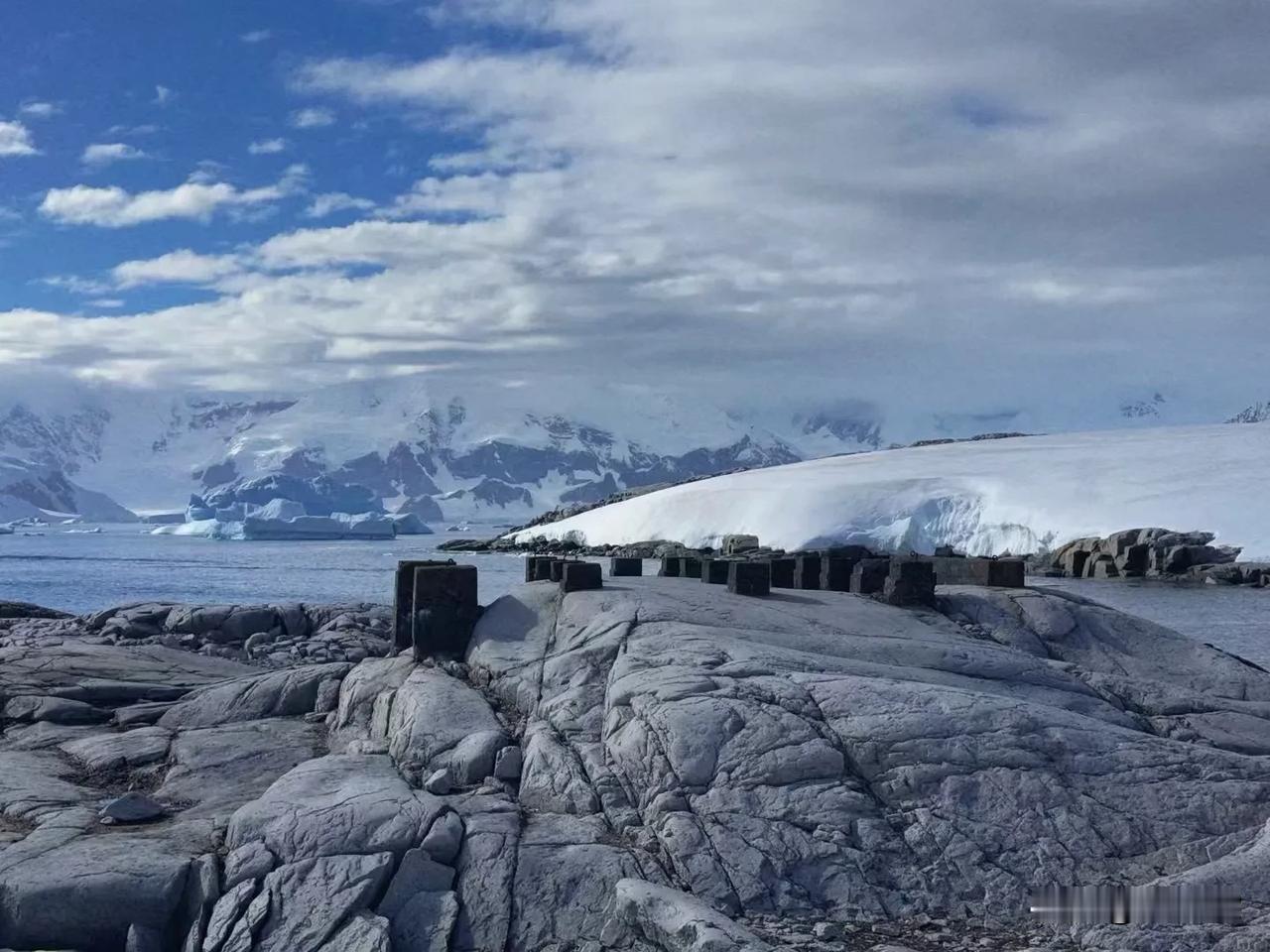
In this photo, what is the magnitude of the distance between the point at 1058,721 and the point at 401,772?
15.4 ft

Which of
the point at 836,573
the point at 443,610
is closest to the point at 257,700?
the point at 443,610

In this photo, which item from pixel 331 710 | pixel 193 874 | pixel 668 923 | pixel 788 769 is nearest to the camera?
pixel 668 923

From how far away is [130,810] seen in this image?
9039 millimetres

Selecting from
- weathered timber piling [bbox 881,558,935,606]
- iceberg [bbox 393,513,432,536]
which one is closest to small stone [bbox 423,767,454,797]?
weathered timber piling [bbox 881,558,935,606]

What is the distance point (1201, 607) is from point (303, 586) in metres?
30.5

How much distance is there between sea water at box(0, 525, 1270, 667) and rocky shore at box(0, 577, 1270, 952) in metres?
14.3

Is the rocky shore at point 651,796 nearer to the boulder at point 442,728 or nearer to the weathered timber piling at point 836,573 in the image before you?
the boulder at point 442,728

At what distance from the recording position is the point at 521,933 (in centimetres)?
775

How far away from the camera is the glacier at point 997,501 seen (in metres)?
56.1

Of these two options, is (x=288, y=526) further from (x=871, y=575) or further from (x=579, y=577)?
(x=579, y=577)

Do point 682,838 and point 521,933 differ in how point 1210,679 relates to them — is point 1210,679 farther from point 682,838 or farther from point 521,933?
point 521,933

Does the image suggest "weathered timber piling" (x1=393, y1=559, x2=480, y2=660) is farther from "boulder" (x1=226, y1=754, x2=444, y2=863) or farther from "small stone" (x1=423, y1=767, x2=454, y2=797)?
"boulder" (x1=226, y1=754, x2=444, y2=863)

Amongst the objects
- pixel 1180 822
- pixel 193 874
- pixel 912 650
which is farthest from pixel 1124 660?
pixel 193 874
